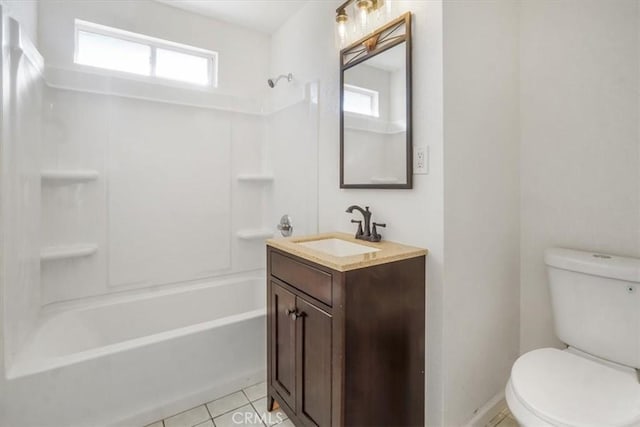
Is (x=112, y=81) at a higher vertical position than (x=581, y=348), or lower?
higher

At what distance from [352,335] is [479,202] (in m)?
0.88

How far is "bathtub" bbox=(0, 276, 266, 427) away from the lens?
132 centimetres

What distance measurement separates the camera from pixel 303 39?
7.32 ft

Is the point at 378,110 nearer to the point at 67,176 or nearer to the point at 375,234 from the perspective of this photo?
the point at 375,234

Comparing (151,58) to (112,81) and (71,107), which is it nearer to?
(112,81)

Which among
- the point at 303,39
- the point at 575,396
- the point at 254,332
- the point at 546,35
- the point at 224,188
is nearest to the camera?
the point at 575,396

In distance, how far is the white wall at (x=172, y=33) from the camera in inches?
74.6

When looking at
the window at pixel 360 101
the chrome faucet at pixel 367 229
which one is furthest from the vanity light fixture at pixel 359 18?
the chrome faucet at pixel 367 229

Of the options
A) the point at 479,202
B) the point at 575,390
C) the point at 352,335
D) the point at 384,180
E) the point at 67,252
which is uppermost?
the point at 384,180

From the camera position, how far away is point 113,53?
2.15m

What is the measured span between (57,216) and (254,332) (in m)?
→ 1.45

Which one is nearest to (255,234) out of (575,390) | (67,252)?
(67,252)

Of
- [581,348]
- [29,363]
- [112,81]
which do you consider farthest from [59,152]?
[581,348]

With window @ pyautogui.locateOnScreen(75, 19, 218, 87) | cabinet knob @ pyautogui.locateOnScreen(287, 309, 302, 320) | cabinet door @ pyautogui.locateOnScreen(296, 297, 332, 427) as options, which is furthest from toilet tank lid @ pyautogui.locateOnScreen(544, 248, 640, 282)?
window @ pyautogui.locateOnScreen(75, 19, 218, 87)
